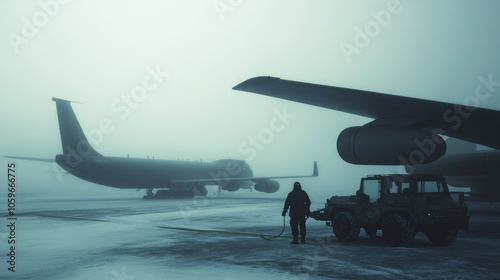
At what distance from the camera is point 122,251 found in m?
11.1

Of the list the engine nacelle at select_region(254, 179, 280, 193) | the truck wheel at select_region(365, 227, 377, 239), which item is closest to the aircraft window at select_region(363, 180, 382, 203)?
the truck wheel at select_region(365, 227, 377, 239)

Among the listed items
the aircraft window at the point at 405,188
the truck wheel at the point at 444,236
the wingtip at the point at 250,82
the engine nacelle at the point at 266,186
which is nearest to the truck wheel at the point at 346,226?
the aircraft window at the point at 405,188

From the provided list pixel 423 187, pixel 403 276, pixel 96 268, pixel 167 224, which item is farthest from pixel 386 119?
pixel 167 224

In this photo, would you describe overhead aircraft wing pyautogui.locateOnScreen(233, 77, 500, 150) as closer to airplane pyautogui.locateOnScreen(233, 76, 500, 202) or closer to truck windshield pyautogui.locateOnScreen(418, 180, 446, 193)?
airplane pyautogui.locateOnScreen(233, 76, 500, 202)

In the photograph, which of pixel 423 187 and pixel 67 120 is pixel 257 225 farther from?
pixel 67 120

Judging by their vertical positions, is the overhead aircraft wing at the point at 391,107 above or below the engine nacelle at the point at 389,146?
above

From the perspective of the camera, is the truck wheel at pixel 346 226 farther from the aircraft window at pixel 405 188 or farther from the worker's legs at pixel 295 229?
the aircraft window at pixel 405 188

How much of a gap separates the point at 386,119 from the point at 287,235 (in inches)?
193

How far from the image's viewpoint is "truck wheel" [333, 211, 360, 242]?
12.6m

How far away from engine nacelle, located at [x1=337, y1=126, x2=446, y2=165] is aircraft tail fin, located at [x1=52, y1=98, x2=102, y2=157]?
3147cm

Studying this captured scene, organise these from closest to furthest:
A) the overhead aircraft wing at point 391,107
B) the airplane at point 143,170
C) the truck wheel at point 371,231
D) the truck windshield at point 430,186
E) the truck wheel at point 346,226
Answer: the overhead aircraft wing at point 391,107
the truck windshield at point 430,186
the truck wheel at point 346,226
the truck wheel at point 371,231
the airplane at point 143,170

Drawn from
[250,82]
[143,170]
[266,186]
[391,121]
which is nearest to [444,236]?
[391,121]

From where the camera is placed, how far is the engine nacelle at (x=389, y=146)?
1159 cm

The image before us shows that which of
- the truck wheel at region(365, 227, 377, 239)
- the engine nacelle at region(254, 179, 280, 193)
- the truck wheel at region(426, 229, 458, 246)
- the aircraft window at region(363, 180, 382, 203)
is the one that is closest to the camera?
the truck wheel at region(426, 229, 458, 246)
